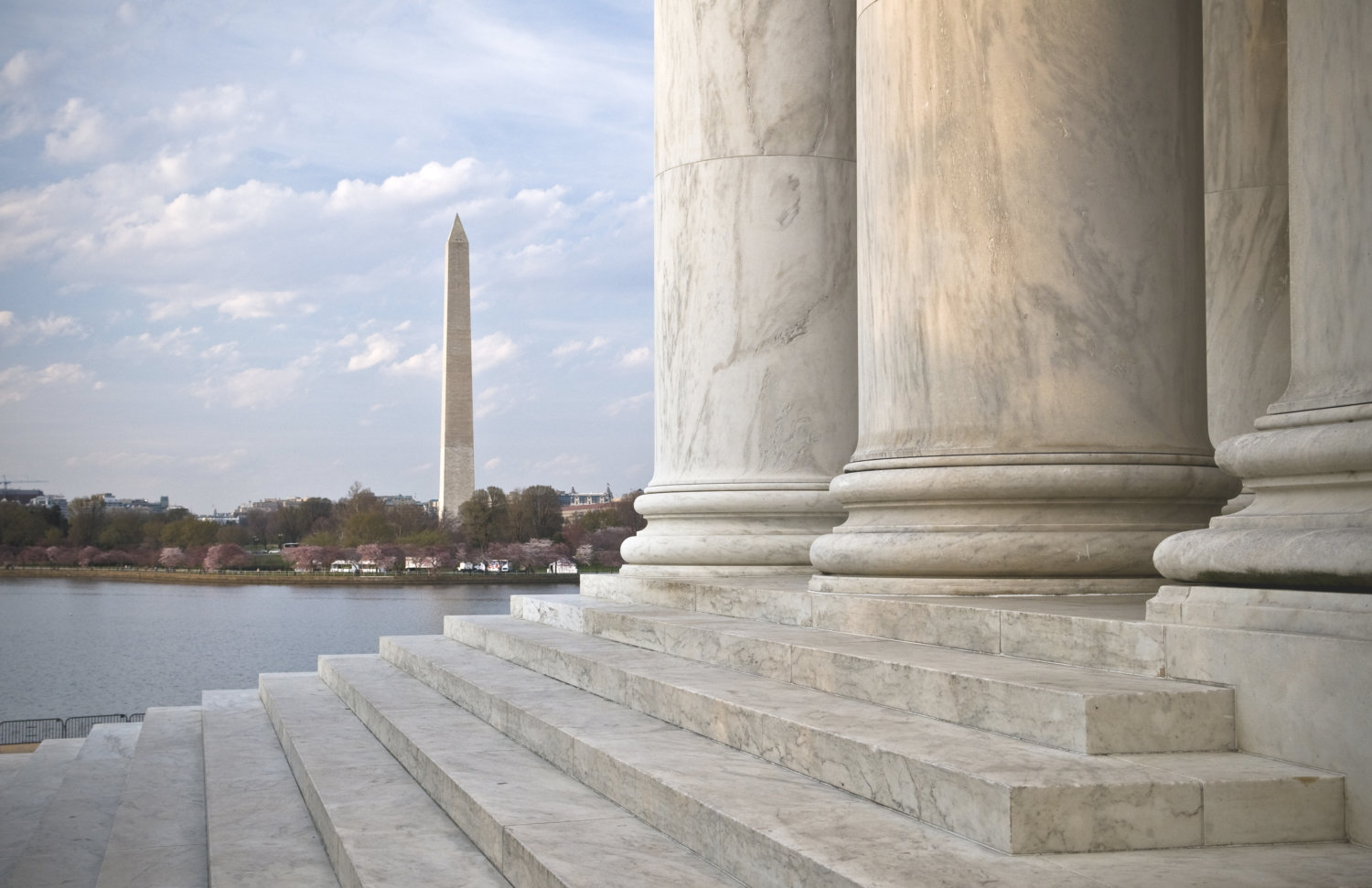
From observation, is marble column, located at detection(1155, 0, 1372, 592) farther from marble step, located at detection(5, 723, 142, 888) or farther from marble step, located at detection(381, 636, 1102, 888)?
marble step, located at detection(5, 723, 142, 888)

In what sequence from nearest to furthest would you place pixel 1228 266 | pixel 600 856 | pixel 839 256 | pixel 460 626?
1. pixel 600 856
2. pixel 1228 266
3. pixel 839 256
4. pixel 460 626

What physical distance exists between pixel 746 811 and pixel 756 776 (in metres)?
3.33

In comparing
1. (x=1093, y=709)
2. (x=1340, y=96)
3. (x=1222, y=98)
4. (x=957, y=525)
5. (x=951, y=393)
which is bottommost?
(x=1093, y=709)

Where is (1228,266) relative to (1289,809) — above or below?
above

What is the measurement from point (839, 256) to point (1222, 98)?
700 inches

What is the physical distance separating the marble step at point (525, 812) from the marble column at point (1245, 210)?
32230 mm

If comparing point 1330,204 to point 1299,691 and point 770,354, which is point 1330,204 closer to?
point 1299,691

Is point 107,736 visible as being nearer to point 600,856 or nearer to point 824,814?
point 600,856

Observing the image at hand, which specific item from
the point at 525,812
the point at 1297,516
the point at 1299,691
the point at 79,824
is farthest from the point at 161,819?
the point at 1297,516

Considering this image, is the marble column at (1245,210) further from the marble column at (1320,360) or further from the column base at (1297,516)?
the column base at (1297,516)

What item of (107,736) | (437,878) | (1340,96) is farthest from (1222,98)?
(107,736)

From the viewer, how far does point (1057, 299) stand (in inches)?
1547

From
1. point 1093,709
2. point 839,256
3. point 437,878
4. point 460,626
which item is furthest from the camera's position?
point 460,626

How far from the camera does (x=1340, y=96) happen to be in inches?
1089
